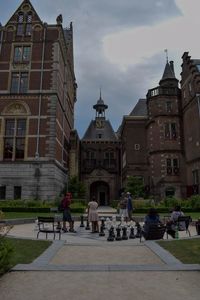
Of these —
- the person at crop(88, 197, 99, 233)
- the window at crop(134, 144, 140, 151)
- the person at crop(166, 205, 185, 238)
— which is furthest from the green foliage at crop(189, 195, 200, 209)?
the window at crop(134, 144, 140, 151)

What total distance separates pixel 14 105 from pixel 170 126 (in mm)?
20014

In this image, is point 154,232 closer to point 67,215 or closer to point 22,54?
point 67,215

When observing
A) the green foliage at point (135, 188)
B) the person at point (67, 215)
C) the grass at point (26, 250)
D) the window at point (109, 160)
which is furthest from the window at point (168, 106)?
the grass at point (26, 250)

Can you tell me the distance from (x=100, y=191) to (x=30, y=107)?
94.2 ft

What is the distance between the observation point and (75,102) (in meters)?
54.8

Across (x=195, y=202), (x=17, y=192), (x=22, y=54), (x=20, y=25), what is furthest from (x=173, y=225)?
(x=20, y=25)

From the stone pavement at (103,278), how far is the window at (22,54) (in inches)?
1188

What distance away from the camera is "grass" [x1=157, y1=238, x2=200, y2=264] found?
831 centimetres

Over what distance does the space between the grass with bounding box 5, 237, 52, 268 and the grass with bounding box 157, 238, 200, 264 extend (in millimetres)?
4375

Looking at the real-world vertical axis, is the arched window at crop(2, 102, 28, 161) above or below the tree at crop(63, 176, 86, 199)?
above

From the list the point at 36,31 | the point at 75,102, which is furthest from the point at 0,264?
the point at 75,102

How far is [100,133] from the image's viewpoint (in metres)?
58.9

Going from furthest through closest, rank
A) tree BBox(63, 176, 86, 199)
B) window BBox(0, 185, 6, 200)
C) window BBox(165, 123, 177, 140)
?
tree BBox(63, 176, 86, 199), window BBox(165, 123, 177, 140), window BBox(0, 185, 6, 200)

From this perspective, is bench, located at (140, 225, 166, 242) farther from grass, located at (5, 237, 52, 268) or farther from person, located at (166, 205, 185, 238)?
grass, located at (5, 237, 52, 268)
